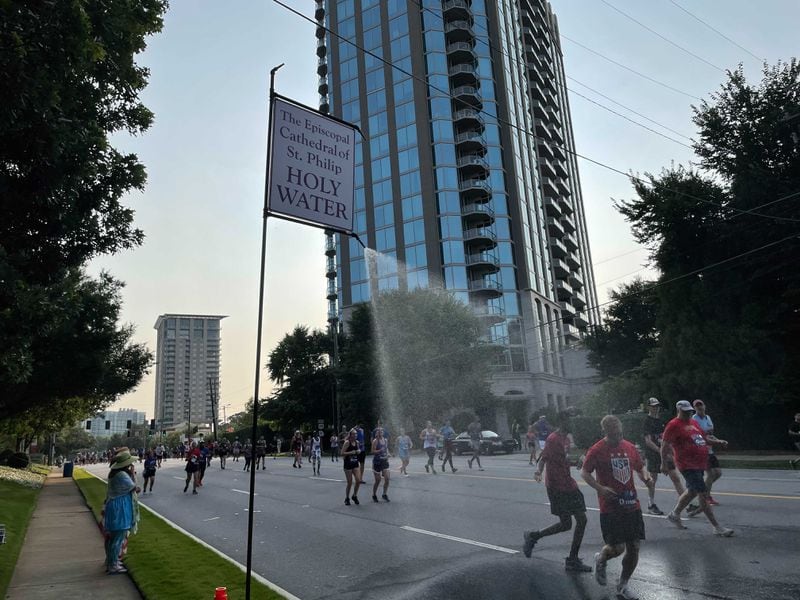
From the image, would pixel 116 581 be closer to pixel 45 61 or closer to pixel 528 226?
pixel 45 61

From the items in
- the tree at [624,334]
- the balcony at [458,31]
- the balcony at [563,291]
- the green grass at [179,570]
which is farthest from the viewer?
the balcony at [563,291]

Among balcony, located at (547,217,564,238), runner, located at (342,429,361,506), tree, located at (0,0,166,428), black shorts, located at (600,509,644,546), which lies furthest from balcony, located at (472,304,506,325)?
black shorts, located at (600,509,644,546)

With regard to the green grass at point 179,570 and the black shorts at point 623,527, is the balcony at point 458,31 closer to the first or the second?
the green grass at point 179,570

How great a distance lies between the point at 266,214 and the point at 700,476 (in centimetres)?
707

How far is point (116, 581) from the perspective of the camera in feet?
24.6

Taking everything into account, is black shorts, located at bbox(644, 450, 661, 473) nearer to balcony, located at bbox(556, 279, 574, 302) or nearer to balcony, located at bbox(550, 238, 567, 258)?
balcony, located at bbox(556, 279, 574, 302)

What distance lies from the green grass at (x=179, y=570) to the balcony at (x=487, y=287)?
50873 mm

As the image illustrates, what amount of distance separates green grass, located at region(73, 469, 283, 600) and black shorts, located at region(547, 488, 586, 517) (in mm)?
3372

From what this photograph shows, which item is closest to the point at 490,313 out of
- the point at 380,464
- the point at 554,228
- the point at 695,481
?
the point at 554,228

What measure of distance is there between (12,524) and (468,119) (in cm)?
5954

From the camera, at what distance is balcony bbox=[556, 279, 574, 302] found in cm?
7369

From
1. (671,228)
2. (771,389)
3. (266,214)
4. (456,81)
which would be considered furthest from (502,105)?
(266,214)

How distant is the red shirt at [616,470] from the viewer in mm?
5629

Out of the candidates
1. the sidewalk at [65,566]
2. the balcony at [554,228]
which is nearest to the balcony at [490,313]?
the balcony at [554,228]
